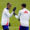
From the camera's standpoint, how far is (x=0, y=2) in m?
10.6

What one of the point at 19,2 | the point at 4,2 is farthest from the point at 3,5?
the point at 19,2

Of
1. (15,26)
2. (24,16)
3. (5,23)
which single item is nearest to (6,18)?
(5,23)

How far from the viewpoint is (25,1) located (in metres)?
10.6

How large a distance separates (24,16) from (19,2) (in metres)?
3.89

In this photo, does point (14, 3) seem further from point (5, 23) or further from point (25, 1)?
point (5, 23)

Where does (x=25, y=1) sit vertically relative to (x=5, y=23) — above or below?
above

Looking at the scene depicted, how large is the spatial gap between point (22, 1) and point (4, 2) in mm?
1018

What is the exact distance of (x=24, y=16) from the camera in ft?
22.3

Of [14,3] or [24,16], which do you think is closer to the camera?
[24,16]

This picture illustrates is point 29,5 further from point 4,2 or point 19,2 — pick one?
point 4,2

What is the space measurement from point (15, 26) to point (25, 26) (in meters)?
3.39

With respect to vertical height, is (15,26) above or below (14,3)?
below

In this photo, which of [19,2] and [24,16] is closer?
[24,16]

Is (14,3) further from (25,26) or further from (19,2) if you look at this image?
(25,26)
